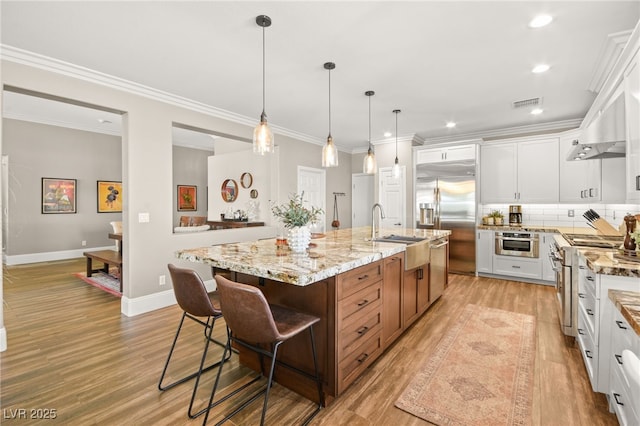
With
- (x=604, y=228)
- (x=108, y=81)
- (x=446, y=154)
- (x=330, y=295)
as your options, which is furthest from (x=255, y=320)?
(x=446, y=154)

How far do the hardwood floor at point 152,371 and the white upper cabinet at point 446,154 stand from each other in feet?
8.67

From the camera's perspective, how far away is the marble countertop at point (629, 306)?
119 centimetres

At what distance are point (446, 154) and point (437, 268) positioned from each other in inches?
106

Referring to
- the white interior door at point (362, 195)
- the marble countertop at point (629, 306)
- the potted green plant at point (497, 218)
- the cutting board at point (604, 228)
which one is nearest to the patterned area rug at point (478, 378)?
the marble countertop at point (629, 306)

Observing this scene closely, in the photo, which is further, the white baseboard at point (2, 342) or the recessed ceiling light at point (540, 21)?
the white baseboard at point (2, 342)

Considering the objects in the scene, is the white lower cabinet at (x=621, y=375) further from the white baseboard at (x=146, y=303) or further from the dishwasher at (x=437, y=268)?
the white baseboard at (x=146, y=303)

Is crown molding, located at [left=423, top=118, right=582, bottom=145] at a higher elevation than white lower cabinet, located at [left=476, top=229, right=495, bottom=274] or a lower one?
higher

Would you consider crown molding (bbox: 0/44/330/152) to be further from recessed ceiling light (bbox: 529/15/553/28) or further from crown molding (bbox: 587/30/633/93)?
crown molding (bbox: 587/30/633/93)

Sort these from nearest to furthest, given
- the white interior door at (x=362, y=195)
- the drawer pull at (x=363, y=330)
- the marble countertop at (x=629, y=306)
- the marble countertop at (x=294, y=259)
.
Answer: the marble countertop at (x=629, y=306), the marble countertop at (x=294, y=259), the drawer pull at (x=363, y=330), the white interior door at (x=362, y=195)

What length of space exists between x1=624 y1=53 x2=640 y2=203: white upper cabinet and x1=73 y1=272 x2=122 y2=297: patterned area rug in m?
5.67

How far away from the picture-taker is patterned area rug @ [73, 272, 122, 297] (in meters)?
4.39

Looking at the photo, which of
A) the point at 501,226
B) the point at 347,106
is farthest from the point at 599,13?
the point at 501,226

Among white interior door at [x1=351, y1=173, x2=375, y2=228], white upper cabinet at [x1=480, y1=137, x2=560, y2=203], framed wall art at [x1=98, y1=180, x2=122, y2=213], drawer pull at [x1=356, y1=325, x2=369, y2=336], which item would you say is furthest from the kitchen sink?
framed wall art at [x1=98, y1=180, x2=122, y2=213]

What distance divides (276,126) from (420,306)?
3.72 m
